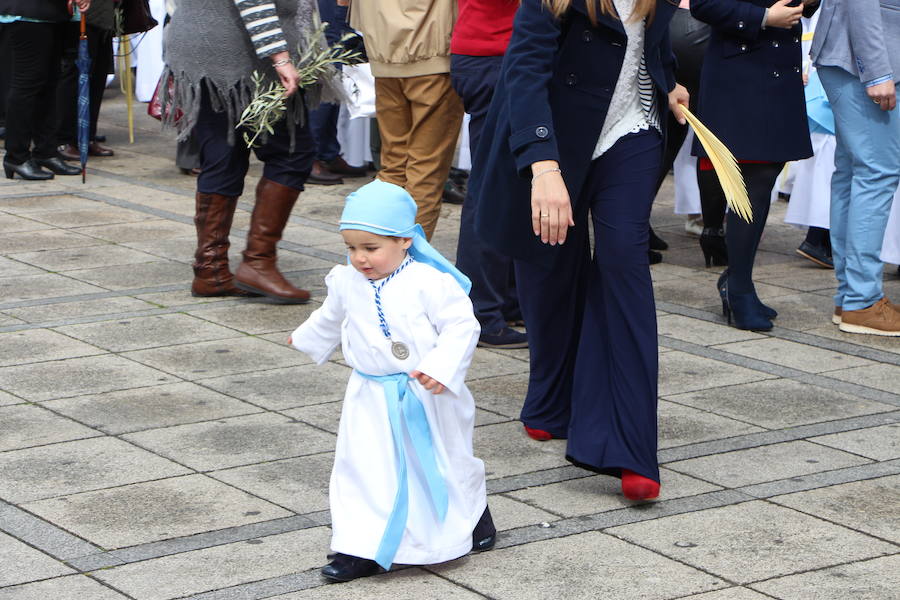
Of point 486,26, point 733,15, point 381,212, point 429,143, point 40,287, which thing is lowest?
point 40,287

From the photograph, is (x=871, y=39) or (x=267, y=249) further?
(x=267, y=249)

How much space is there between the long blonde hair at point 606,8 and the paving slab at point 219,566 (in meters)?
1.56

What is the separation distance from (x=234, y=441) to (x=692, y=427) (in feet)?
5.03

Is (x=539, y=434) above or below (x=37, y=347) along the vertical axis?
above

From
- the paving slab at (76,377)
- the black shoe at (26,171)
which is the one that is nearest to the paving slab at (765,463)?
the paving slab at (76,377)

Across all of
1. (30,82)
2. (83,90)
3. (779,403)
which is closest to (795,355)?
(779,403)

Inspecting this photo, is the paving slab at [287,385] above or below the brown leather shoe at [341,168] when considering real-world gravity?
below

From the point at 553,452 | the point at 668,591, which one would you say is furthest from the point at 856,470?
the point at 668,591

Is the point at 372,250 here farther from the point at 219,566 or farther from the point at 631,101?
the point at 631,101

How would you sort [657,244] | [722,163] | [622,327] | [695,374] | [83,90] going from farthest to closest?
1. [83,90]
2. [657,244]
3. [695,374]
4. [722,163]
5. [622,327]

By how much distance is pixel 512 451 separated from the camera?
466 cm

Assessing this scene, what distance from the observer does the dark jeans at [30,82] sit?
9.26m

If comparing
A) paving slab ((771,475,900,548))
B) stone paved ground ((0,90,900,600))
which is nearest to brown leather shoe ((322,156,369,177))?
stone paved ground ((0,90,900,600))

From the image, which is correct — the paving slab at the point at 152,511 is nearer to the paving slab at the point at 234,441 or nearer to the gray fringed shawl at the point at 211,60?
the paving slab at the point at 234,441
